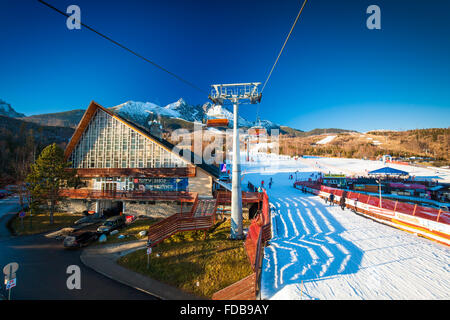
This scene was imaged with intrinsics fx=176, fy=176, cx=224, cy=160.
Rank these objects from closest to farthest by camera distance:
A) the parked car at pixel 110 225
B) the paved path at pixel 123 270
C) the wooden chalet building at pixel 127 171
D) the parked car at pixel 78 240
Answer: the paved path at pixel 123 270, the parked car at pixel 78 240, the parked car at pixel 110 225, the wooden chalet building at pixel 127 171

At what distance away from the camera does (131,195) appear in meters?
20.4

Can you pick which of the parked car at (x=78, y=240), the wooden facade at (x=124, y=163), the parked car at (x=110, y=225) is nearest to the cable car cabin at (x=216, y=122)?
the wooden facade at (x=124, y=163)

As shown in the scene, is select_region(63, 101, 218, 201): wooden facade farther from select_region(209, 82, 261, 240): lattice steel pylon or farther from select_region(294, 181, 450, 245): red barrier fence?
select_region(294, 181, 450, 245): red barrier fence

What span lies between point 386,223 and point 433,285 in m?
9.33

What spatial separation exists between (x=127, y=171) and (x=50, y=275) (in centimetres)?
1335

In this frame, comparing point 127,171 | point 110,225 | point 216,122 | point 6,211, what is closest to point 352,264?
point 216,122

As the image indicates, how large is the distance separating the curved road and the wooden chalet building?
725 centimetres

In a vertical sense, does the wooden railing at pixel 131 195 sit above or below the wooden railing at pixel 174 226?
above

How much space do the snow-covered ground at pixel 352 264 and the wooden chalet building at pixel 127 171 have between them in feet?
36.1

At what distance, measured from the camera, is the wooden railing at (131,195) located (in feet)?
63.8

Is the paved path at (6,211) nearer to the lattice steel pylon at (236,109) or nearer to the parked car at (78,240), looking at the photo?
the parked car at (78,240)
